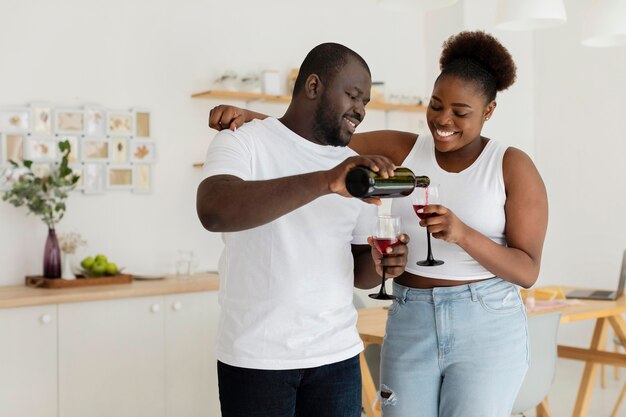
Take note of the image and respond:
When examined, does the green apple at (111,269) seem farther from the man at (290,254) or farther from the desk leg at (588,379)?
the man at (290,254)

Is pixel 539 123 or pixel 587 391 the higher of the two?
pixel 539 123

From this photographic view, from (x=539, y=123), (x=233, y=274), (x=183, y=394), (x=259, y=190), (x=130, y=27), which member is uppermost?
(x=130, y=27)

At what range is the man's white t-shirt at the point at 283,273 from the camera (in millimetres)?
1646

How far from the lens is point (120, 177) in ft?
15.5

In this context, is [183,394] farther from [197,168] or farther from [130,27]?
[130,27]

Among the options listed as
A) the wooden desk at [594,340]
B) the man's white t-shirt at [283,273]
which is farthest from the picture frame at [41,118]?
the man's white t-shirt at [283,273]

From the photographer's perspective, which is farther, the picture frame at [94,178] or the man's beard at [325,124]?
the picture frame at [94,178]

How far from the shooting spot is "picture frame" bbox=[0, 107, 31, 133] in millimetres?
4348

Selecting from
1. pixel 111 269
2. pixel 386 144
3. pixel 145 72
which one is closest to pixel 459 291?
pixel 386 144

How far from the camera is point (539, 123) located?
6.39m

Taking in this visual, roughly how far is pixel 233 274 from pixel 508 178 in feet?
2.60

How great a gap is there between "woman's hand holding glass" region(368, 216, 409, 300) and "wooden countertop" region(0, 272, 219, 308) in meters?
2.42

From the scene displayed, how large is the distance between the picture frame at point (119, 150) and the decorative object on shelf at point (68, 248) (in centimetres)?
55

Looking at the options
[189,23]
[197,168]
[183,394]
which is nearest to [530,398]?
[183,394]
